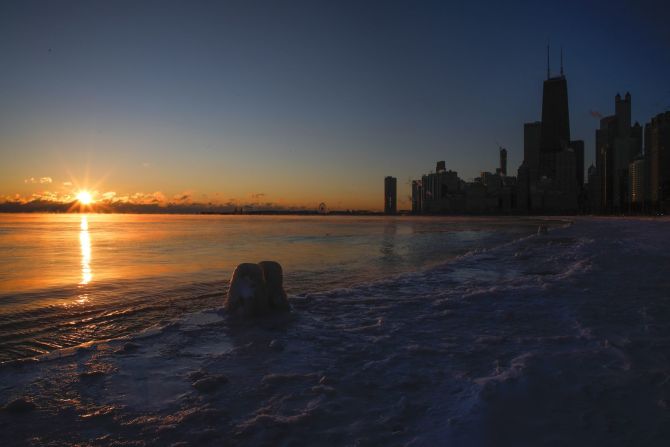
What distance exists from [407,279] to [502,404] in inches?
324

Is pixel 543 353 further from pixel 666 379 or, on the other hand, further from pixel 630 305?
pixel 630 305

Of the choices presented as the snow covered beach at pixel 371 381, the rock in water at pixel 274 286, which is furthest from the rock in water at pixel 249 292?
the snow covered beach at pixel 371 381

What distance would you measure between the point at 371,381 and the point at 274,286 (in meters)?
3.86

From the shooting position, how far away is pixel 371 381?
410 centimetres

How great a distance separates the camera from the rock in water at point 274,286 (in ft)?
24.8

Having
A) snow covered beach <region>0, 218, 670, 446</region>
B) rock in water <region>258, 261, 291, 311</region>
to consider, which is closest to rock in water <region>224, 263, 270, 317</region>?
rock in water <region>258, 261, 291, 311</region>

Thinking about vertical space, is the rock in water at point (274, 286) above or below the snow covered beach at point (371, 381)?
above

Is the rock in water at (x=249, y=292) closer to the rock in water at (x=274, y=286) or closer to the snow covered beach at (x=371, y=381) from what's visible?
the rock in water at (x=274, y=286)

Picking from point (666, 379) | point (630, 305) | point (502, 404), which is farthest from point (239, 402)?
point (630, 305)

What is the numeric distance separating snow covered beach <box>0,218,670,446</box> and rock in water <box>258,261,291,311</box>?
1.41ft

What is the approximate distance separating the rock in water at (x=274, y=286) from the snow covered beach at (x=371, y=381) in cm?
43

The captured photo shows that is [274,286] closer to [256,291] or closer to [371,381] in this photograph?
[256,291]

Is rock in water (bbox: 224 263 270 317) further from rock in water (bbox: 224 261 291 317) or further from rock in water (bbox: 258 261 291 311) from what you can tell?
rock in water (bbox: 258 261 291 311)

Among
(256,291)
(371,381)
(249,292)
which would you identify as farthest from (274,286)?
(371,381)
